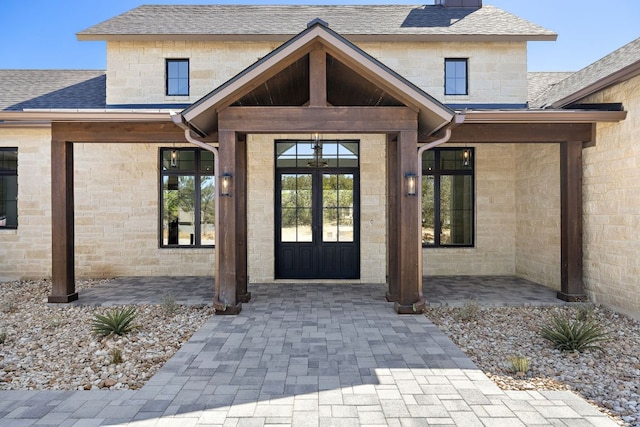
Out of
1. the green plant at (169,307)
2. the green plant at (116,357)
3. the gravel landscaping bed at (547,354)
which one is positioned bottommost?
the gravel landscaping bed at (547,354)

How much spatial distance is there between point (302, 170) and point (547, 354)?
6031 millimetres

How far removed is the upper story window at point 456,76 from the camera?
991 centimetres

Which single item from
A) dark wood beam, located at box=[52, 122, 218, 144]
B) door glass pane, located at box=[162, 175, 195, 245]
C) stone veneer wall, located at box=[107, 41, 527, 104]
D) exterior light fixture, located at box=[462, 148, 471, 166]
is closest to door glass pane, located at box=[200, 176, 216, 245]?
door glass pane, located at box=[162, 175, 195, 245]

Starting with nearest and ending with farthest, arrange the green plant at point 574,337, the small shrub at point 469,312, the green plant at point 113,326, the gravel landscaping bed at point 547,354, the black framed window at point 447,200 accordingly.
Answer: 1. the gravel landscaping bed at point 547,354
2. the green plant at point 574,337
3. the green plant at point 113,326
4. the small shrub at point 469,312
5. the black framed window at point 447,200

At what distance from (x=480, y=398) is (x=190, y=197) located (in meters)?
7.89

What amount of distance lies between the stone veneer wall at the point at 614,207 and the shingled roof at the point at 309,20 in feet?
12.9

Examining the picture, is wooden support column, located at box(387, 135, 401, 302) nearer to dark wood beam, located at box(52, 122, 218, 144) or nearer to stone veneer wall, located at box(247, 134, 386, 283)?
stone veneer wall, located at box(247, 134, 386, 283)

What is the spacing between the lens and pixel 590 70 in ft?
27.2

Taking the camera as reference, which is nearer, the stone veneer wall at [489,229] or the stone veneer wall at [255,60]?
the stone veneer wall at [489,229]

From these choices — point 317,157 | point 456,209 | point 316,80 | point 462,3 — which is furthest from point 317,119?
point 462,3

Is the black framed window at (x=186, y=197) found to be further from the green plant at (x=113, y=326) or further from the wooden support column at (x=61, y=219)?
the green plant at (x=113, y=326)

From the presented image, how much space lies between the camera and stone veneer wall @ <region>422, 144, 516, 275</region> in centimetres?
959

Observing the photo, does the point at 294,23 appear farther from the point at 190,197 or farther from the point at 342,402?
the point at 342,402

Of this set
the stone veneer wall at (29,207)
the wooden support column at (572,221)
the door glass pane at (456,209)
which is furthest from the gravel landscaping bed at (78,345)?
the wooden support column at (572,221)
